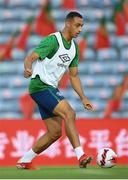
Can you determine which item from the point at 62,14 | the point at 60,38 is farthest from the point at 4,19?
the point at 60,38

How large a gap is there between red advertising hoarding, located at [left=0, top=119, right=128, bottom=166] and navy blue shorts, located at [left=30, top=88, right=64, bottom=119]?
2.83m

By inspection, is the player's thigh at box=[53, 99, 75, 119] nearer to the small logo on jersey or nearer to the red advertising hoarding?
the small logo on jersey

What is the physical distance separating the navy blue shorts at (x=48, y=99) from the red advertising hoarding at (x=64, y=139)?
2826 millimetres

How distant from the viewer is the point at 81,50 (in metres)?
13.2

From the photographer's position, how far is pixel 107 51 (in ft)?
43.7

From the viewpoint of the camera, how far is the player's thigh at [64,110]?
8.16 m

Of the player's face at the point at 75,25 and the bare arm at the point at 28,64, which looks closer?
the bare arm at the point at 28,64

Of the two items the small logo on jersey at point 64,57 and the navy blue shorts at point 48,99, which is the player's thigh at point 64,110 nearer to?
the navy blue shorts at point 48,99

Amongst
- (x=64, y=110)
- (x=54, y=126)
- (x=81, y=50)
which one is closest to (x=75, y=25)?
(x=64, y=110)

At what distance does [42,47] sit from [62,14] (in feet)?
17.1

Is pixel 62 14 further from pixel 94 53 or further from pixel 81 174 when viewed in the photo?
pixel 81 174

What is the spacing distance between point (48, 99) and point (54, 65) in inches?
13.9

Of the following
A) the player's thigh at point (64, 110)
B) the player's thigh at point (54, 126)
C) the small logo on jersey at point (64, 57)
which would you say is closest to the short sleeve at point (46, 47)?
the small logo on jersey at point (64, 57)

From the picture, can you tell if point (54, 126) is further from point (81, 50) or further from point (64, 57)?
point (81, 50)
